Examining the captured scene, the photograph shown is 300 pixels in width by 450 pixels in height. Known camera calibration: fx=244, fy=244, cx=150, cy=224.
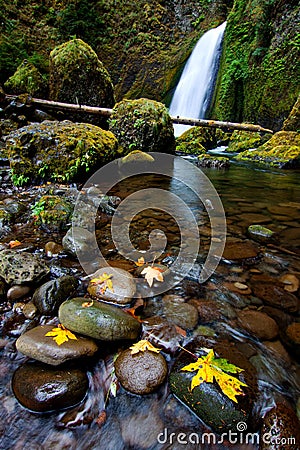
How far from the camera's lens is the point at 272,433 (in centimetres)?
127

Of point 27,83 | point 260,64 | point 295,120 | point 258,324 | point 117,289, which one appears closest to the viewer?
point 258,324

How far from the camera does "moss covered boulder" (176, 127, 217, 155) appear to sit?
40.5 ft

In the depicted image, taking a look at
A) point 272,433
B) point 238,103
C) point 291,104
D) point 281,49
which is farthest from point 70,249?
point 238,103

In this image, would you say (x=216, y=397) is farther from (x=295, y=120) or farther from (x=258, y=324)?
(x=295, y=120)

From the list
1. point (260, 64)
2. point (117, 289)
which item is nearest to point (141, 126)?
point (117, 289)

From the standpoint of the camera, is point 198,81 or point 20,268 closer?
point 20,268

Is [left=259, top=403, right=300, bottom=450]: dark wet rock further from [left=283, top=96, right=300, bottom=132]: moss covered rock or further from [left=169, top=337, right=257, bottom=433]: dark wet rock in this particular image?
[left=283, top=96, right=300, bottom=132]: moss covered rock

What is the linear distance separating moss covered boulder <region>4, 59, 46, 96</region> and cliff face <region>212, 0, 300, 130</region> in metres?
11.2

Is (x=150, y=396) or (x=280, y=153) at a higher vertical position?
(x=280, y=153)

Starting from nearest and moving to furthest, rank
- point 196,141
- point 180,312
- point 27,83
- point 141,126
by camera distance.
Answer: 1. point 180,312
2. point 141,126
3. point 27,83
4. point 196,141

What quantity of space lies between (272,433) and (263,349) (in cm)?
55

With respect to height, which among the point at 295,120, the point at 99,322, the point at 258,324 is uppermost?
the point at 295,120

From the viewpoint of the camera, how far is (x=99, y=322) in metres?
1.68

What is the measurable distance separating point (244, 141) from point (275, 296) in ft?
41.8
